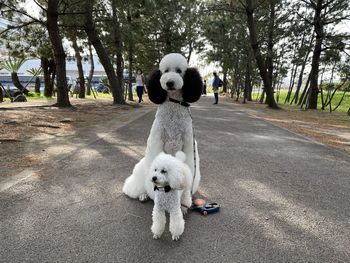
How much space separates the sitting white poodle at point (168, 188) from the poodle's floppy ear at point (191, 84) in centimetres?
85

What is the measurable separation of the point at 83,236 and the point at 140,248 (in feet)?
1.91

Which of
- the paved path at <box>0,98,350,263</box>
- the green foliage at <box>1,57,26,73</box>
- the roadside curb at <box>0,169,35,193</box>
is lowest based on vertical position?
the roadside curb at <box>0,169,35,193</box>

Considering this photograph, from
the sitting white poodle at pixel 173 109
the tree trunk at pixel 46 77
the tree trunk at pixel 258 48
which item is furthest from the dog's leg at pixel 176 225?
the tree trunk at pixel 46 77

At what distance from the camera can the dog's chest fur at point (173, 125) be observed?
3383mm

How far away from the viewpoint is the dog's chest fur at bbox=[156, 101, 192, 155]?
11.1 ft

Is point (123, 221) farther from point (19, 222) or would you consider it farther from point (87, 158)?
point (87, 158)

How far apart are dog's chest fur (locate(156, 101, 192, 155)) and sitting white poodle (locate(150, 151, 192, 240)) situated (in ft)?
1.87

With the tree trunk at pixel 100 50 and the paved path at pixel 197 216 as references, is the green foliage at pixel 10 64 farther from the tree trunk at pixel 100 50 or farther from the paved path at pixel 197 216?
the paved path at pixel 197 216

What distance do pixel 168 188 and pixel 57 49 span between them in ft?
39.6

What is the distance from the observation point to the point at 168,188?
2789 mm

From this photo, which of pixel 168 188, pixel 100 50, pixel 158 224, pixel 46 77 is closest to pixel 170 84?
pixel 168 188

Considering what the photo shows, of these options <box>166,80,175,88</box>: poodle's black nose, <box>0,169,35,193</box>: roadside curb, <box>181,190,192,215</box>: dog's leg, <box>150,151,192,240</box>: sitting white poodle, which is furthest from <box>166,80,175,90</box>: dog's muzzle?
<box>0,169,35,193</box>: roadside curb

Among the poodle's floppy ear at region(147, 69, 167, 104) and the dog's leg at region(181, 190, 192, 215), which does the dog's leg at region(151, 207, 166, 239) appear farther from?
the poodle's floppy ear at region(147, 69, 167, 104)

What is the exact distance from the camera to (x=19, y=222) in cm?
306
